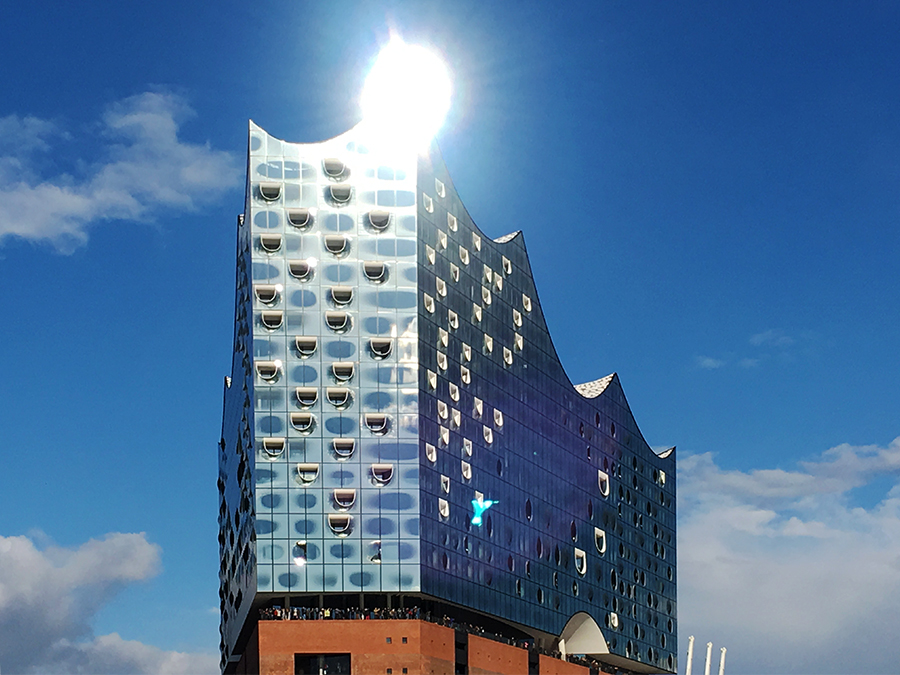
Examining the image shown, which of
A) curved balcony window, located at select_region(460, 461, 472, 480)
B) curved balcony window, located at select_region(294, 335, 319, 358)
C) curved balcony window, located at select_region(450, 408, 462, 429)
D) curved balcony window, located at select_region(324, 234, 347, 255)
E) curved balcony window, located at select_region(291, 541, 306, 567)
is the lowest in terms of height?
curved balcony window, located at select_region(291, 541, 306, 567)

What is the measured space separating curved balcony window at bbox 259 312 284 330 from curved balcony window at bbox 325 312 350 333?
272cm

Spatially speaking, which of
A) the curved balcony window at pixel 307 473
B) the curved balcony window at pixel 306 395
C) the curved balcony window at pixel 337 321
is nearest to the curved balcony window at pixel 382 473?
the curved balcony window at pixel 307 473

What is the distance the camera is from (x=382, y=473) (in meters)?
91.4

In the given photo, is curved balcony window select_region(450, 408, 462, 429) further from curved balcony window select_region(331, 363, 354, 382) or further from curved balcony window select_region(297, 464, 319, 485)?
curved balcony window select_region(297, 464, 319, 485)

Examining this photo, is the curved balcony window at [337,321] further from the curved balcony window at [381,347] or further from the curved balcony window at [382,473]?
the curved balcony window at [382,473]

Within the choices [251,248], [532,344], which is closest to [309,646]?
[251,248]

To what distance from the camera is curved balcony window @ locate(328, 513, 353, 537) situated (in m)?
90.4

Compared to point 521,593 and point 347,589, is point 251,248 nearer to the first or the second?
point 347,589

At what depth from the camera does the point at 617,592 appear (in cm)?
12212

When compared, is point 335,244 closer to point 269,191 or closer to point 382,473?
point 269,191

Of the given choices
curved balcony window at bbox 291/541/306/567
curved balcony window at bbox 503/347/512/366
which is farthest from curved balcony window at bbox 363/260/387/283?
curved balcony window at bbox 291/541/306/567

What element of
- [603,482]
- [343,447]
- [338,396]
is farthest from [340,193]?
[603,482]

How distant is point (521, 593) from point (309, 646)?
2110 cm

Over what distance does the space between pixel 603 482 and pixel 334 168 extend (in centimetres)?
3998
